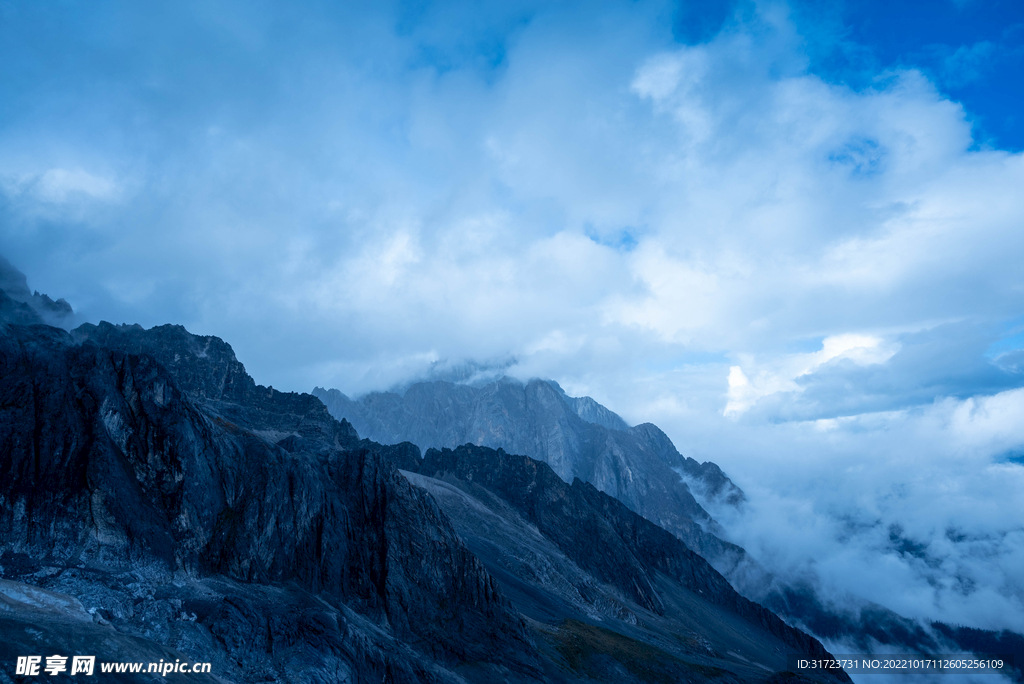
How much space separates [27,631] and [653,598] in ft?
553

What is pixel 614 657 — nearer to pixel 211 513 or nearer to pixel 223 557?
pixel 223 557

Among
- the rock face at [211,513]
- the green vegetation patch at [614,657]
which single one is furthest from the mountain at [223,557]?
the green vegetation patch at [614,657]

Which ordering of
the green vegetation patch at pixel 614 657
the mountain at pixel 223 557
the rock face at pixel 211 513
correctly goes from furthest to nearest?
the green vegetation patch at pixel 614 657
the rock face at pixel 211 513
the mountain at pixel 223 557

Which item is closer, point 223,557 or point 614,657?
point 223,557

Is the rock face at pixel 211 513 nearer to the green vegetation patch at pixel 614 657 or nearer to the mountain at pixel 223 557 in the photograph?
the mountain at pixel 223 557

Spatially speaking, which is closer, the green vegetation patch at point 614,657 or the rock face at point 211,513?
the rock face at point 211,513

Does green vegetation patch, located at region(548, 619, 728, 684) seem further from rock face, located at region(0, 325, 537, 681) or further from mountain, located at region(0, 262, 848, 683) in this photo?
rock face, located at region(0, 325, 537, 681)

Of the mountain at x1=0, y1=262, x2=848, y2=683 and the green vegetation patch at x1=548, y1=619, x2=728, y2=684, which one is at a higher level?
the mountain at x1=0, y1=262, x2=848, y2=683

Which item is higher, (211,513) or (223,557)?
(211,513)

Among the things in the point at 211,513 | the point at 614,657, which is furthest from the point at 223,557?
the point at 614,657

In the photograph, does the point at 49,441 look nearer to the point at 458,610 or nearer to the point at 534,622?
the point at 458,610

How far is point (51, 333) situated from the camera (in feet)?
239

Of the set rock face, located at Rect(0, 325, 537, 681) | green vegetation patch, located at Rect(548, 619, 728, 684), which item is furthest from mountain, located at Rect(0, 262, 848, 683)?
green vegetation patch, located at Rect(548, 619, 728, 684)

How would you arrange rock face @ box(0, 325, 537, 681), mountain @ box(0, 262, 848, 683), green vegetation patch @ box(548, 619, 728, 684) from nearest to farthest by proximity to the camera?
mountain @ box(0, 262, 848, 683), rock face @ box(0, 325, 537, 681), green vegetation patch @ box(548, 619, 728, 684)
